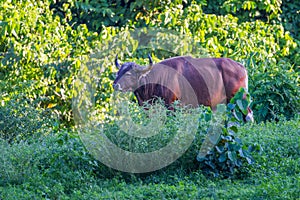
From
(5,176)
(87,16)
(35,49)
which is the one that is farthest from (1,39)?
(5,176)

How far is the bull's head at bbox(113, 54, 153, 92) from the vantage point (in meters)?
8.38

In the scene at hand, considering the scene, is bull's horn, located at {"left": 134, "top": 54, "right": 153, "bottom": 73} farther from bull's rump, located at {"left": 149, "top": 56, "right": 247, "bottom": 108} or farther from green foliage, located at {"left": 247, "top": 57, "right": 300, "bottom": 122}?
green foliage, located at {"left": 247, "top": 57, "right": 300, "bottom": 122}

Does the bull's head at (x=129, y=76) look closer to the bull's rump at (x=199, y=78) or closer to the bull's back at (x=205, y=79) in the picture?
the bull's rump at (x=199, y=78)

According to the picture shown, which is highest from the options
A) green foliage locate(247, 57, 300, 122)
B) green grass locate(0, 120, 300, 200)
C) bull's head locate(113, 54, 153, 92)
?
bull's head locate(113, 54, 153, 92)

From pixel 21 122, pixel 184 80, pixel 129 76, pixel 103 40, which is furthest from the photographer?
pixel 103 40

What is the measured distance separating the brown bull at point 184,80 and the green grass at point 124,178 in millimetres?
2012

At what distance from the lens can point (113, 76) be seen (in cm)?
988

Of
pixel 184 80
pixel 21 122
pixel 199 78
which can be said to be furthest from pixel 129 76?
pixel 21 122

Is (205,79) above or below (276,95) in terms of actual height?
above

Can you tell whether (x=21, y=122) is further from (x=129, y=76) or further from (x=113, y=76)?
(x=113, y=76)

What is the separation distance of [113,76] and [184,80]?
1468mm

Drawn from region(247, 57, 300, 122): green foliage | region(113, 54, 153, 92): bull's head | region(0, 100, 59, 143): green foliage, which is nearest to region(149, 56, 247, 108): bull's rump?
region(113, 54, 153, 92): bull's head

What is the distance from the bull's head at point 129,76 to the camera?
330 inches

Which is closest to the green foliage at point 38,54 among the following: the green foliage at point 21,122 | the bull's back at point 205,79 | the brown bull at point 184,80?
the green foliage at point 21,122
